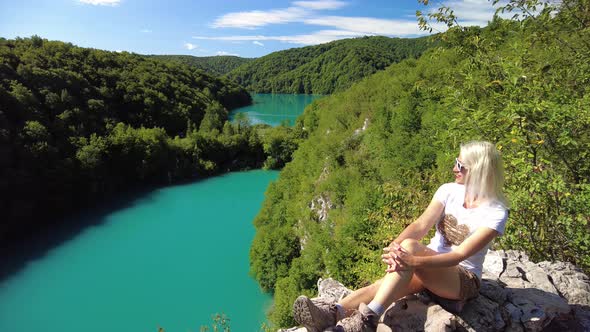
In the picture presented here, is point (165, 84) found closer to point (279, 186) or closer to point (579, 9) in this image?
point (279, 186)

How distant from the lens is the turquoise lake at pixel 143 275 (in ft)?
62.6

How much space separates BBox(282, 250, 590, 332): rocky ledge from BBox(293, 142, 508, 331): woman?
157mm

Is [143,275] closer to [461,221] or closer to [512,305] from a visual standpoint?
[512,305]

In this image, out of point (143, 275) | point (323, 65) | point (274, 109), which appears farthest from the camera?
point (323, 65)

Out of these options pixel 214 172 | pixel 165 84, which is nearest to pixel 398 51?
pixel 165 84

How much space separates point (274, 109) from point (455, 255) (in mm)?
106383

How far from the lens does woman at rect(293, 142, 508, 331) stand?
9.98 ft

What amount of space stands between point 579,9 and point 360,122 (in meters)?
27.1

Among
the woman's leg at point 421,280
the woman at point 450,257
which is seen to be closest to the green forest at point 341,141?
the woman at point 450,257

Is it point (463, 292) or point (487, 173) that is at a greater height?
point (487, 173)

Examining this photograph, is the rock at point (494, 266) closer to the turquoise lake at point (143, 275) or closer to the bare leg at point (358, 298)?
the bare leg at point (358, 298)

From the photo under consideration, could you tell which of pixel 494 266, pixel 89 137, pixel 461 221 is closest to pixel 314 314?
pixel 461 221

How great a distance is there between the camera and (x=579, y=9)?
442cm

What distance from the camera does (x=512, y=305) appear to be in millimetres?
3521
